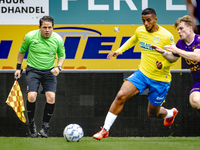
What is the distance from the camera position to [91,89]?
271 inches

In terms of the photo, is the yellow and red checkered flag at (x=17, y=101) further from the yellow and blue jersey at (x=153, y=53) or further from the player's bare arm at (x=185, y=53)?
the player's bare arm at (x=185, y=53)

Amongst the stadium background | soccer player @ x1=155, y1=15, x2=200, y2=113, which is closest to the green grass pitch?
soccer player @ x1=155, y1=15, x2=200, y2=113

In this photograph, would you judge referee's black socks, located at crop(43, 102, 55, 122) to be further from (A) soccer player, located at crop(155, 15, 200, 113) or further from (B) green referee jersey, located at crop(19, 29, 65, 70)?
(A) soccer player, located at crop(155, 15, 200, 113)

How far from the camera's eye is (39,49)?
629cm

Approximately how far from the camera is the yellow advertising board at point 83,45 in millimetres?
7168

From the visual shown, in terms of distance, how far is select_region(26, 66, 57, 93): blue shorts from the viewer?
6234mm

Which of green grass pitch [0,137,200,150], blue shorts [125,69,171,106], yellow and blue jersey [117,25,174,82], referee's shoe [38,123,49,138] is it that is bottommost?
referee's shoe [38,123,49,138]

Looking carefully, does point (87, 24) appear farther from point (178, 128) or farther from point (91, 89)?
point (178, 128)

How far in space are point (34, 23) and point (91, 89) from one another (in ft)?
5.59

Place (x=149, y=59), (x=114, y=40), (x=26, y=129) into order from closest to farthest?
1. (x=149, y=59)
2. (x=26, y=129)
3. (x=114, y=40)

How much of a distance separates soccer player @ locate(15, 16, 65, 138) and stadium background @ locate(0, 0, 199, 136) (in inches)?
18.6

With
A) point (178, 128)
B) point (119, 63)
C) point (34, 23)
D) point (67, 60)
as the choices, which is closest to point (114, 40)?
point (119, 63)

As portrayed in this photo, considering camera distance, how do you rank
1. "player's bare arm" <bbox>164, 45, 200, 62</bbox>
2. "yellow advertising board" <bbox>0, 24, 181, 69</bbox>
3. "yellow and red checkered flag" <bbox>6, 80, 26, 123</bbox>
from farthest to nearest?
"yellow advertising board" <bbox>0, 24, 181, 69</bbox>, "yellow and red checkered flag" <bbox>6, 80, 26, 123</bbox>, "player's bare arm" <bbox>164, 45, 200, 62</bbox>

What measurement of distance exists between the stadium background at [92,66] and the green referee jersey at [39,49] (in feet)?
2.05
